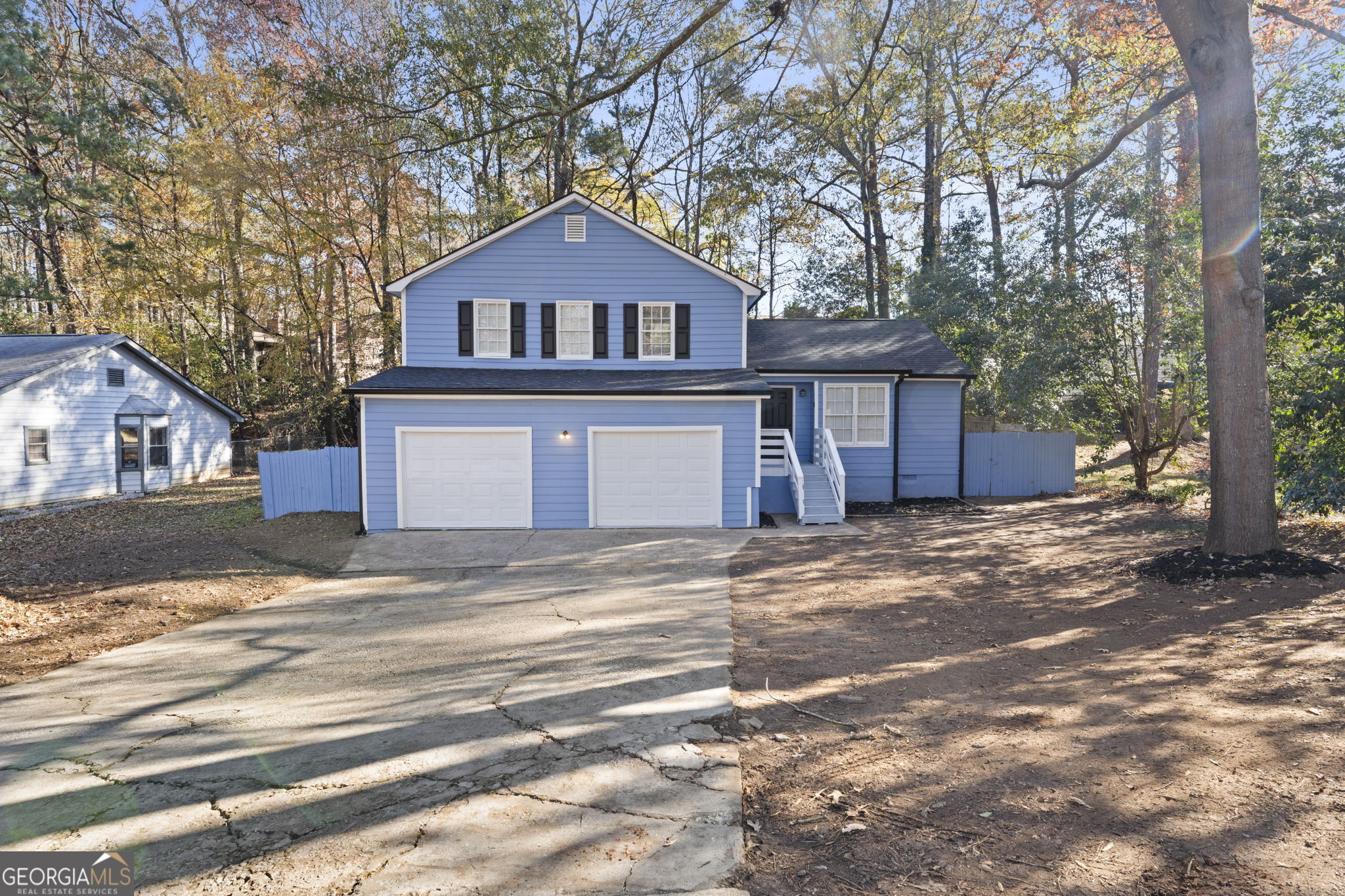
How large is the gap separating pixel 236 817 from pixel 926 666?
5287mm

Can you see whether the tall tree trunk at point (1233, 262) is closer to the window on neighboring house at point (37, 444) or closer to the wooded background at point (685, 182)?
the wooded background at point (685, 182)

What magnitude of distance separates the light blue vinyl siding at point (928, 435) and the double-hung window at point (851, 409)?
92cm

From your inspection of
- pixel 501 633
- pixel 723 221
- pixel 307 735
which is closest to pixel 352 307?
pixel 723 221

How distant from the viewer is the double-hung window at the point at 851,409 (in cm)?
1741

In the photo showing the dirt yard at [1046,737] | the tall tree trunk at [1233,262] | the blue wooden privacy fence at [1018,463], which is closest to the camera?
the dirt yard at [1046,737]

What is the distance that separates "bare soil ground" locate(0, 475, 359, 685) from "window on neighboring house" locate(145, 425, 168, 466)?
3.39m

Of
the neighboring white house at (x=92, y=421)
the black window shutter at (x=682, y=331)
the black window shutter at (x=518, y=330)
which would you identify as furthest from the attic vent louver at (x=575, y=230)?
the neighboring white house at (x=92, y=421)

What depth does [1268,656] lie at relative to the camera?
19.9ft

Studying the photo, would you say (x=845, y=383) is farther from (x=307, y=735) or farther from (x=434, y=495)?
(x=307, y=735)

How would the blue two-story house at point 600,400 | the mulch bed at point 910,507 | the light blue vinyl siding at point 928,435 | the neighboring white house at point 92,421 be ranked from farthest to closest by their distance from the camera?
the light blue vinyl siding at point 928,435, the neighboring white house at point 92,421, the mulch bed at point 910,507, the blue two-story house at point 600,400

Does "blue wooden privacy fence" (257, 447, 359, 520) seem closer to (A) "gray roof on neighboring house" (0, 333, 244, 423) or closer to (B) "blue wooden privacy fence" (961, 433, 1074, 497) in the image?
(A) "gray roof on neighboring house" (0, 333, 244, 423)

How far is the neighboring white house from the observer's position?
17.4 m

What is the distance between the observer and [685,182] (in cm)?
2783

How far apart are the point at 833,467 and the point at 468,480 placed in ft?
26.9
